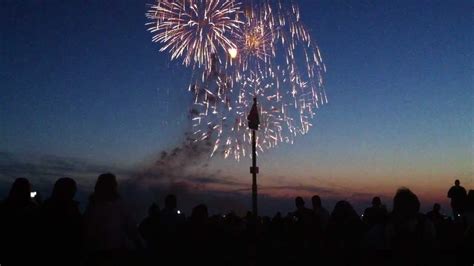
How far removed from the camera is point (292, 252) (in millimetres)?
14359

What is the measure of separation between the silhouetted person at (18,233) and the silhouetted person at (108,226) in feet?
2.35

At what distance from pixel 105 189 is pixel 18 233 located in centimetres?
114

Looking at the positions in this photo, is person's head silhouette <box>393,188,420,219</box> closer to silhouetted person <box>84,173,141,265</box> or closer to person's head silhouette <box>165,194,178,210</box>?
silhouetted person <box>84,173,141,265</box>

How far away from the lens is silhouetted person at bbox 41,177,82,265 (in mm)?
5965

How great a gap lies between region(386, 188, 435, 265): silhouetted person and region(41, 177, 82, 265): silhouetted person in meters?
3.36

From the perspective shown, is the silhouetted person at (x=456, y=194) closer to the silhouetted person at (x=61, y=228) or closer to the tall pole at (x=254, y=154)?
the tall pole at (x=254, y=154)

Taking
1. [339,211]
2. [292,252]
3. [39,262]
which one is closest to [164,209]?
[339,211]

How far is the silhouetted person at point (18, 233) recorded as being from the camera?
19.5 ft

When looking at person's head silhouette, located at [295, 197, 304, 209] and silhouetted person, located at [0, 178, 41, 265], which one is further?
person's head silhouette, located at [295, 197, 304, 209]

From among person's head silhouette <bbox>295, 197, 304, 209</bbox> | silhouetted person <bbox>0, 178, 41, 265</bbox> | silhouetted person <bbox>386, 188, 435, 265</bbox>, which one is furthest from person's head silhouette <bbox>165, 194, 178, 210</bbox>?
silhouetted person <bbox>386, 188, 435, 265</bbox>

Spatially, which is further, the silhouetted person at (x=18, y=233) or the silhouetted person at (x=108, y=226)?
the silhouetted person at (x=108, y=226)

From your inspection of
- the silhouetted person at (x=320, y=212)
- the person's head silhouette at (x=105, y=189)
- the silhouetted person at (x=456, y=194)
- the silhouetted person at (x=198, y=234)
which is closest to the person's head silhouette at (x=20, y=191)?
the person's head silhouette at (x=105, y=189)

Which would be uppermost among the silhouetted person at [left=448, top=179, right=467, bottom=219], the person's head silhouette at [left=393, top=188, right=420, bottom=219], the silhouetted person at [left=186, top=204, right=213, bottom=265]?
the silhouetted person at [left=448, top=179, right=467, bottom=219]

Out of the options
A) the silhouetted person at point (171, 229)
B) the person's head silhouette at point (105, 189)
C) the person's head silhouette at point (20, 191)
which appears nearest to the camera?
the person's head silhouette at point (20, 191)
